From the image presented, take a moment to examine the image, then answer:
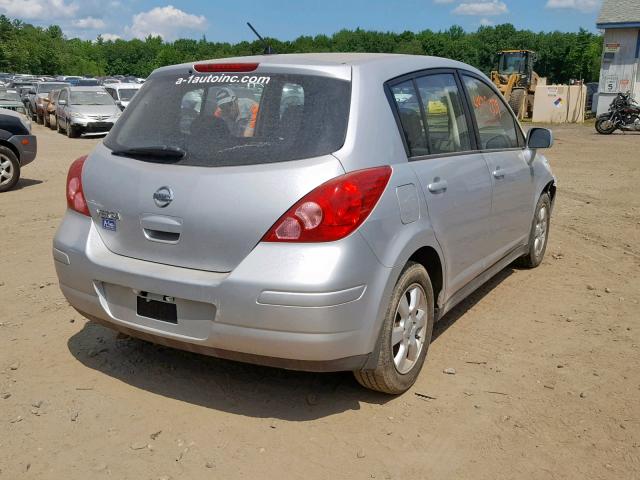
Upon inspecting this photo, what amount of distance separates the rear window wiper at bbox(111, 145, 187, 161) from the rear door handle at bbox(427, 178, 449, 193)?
4.40 feet

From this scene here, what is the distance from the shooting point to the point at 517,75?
31.8 m

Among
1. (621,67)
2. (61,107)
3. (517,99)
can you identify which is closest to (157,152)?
(61,107)

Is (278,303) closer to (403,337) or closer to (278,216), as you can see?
(278,216)

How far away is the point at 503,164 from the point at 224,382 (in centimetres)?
251

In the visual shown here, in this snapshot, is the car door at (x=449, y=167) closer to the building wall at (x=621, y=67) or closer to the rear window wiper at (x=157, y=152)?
the rear window wiper at (x=157, y=152)

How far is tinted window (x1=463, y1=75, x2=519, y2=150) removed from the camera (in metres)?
4.74

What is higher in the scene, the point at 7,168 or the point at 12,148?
the point at 12,148

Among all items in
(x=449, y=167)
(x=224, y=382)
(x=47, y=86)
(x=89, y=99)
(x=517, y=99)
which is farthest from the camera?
(x=47, y=86)

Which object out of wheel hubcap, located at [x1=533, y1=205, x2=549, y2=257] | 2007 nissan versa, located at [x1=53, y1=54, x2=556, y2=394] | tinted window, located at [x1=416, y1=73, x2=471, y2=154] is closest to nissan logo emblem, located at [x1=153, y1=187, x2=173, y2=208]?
2007 nissan versa, located at [x1=53, y1=54, x2=556, y2=394]

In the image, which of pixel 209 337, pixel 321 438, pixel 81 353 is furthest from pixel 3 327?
pixel 321 438

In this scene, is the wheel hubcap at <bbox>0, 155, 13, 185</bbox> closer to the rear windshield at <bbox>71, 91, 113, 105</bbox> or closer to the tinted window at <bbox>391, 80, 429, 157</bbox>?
the tinted window at <bbox>391, 80, 429, 157</bbox>

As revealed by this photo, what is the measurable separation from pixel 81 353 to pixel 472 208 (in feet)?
8.59

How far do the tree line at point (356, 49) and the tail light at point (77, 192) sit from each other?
242 feet

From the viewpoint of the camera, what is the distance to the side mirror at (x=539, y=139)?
5.41 meters
